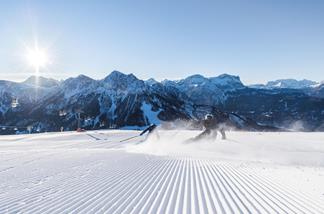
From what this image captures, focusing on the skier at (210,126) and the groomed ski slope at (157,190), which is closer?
the groomed ski slope at (157,190)

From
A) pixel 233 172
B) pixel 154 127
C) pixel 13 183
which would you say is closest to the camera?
pixel 13 183

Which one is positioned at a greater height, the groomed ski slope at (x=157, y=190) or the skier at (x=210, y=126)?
the skier at (x=210, y=126)

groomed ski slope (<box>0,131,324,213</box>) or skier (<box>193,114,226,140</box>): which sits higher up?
skier (<box>193,114,226,140</box>)

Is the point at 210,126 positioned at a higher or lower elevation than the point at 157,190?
higher

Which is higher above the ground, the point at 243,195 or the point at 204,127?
the point at 204,127

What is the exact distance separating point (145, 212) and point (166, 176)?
603 centimetres

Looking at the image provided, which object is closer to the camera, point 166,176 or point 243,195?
point 243,195

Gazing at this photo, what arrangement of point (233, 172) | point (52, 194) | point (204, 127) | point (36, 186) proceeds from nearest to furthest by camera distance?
point (52, 194), point (36, 186), point (233, 172), point (204, 127)

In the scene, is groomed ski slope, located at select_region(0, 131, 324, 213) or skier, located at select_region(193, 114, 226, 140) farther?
skier, located at select_region(193, 114, 226, 140)

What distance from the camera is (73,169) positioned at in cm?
1591

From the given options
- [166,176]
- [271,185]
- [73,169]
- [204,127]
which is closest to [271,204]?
[271,185]

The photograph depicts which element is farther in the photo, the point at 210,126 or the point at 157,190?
the point at 210,126

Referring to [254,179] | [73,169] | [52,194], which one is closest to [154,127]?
[73,169]

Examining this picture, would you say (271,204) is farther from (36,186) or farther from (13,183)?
(13,183)
